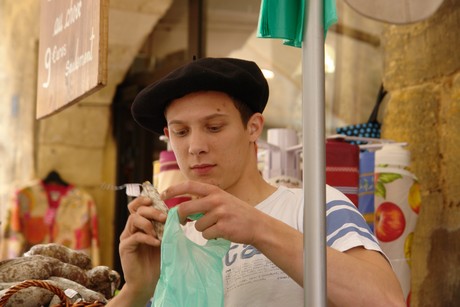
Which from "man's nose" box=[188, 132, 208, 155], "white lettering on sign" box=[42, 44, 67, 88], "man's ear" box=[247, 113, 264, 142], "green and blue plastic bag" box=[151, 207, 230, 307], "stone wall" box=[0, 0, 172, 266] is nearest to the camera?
"green and blue plastic bag" box=[151, 207, 230, 307]

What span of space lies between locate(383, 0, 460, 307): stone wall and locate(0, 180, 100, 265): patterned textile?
Answer: 2.95 meters

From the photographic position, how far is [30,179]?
691 cm

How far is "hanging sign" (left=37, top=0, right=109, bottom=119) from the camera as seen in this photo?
250 centimetres

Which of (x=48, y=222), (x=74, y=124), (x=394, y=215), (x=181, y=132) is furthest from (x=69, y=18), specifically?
(x=74, y=124)

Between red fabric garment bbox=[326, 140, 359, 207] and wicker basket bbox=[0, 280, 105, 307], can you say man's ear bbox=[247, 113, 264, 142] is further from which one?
red fabric garment bbox=[326, 140, 359, 207]

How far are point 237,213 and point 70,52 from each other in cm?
138

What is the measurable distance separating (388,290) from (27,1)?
20.5 feet

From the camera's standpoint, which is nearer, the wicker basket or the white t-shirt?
the white t-shirt

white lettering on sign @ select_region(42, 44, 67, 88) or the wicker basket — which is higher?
white lettering on sign @ select_region(42, 44, 67, 88)

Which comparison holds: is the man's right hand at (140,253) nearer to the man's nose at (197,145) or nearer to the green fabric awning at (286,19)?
the man's nose at (197,145)

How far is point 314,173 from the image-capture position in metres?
1.43

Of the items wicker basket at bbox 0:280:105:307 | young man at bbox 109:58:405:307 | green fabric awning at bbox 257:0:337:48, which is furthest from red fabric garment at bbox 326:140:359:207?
green fabric awning at bbox 257:0:337:48

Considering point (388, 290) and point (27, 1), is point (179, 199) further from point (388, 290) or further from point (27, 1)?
point (27, 1)

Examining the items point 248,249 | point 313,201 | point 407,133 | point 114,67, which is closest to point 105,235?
point 114,67
